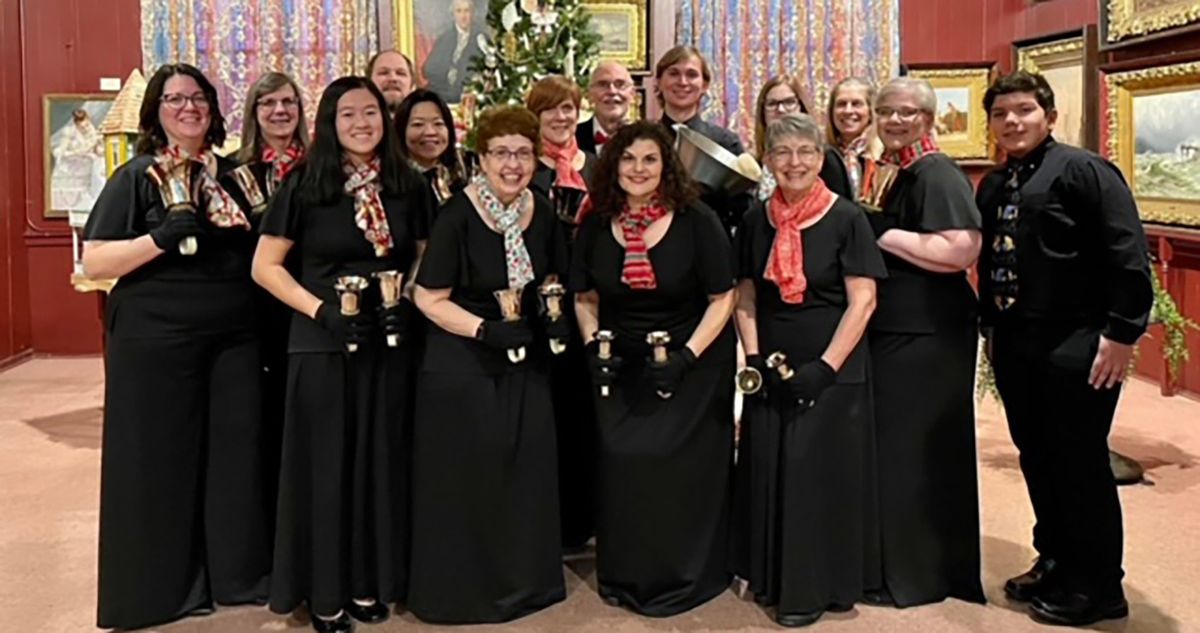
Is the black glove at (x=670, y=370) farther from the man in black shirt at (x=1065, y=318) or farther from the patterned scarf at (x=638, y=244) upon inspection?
the man in black shirt at (x=1065, y=318)

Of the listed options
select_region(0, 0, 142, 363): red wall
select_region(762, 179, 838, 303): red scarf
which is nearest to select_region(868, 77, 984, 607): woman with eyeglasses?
select_region(762, 179, 838, 303): red scarf

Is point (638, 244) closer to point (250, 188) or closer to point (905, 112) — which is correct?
point (905, 112)

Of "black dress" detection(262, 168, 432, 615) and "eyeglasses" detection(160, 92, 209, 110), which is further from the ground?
"eyeglasses" detection(160, 92, 209, 110)

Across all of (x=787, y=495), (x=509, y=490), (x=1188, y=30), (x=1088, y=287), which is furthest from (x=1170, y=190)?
(x=509, y=490)

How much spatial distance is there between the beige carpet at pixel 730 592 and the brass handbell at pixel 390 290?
2.95ft

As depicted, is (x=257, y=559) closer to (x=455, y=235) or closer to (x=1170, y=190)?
(x=455, y=235)

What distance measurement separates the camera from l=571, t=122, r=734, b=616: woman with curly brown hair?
3150 millimetres

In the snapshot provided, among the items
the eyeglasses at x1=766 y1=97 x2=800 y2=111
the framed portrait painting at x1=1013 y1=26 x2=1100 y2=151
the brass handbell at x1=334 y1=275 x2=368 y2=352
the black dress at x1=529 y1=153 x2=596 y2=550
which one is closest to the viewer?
the brass handbell at x1=334 y1=275 x2=368 y2=352

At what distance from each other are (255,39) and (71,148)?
167 cm

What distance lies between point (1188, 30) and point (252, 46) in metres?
6.43

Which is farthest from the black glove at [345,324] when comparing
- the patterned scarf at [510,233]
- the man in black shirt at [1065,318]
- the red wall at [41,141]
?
the red wall at [41,141]

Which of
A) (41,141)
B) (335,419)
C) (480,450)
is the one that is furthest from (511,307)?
(41,141)

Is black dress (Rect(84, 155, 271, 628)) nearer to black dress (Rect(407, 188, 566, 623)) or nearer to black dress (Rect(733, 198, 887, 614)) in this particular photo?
black dress (Rect(407, 188, 566, 623))

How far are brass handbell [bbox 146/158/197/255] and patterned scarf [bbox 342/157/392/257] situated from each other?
0.45 meters
